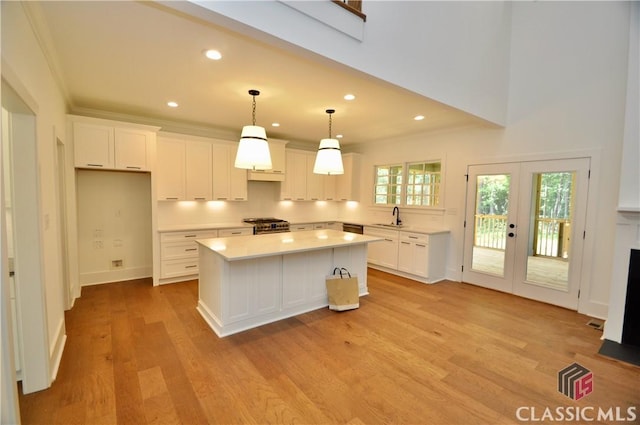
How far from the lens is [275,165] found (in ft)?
19.2

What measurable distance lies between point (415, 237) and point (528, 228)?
5.27 ft

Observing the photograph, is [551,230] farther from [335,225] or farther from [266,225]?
[266,225]

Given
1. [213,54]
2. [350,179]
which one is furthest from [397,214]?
[213,54]

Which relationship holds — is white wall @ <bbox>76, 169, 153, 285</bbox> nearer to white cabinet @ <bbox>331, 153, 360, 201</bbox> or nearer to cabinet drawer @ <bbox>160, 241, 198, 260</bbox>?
cabinet drawer @ <bbox>160, 241, 198, 260</bbox>

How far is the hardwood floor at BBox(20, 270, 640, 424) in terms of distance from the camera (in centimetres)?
199

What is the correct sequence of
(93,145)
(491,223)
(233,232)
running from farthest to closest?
(233,232)
(491,223)
(93,145)

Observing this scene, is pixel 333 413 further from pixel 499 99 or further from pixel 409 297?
pixel 499 99

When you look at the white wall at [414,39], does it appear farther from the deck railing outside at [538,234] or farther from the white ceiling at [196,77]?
the deck railing outside at [538,234]

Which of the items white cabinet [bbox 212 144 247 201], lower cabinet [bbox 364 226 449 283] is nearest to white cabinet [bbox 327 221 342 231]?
lower cabinet [bbox 364 226 449 283]

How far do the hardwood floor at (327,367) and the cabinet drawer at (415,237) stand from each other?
53.5 inches

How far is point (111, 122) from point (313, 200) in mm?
3962

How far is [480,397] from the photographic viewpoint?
2.15 meters

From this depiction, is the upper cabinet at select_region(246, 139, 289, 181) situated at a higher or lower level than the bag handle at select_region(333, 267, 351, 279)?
higher

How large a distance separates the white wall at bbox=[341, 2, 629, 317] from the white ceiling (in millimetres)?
892
